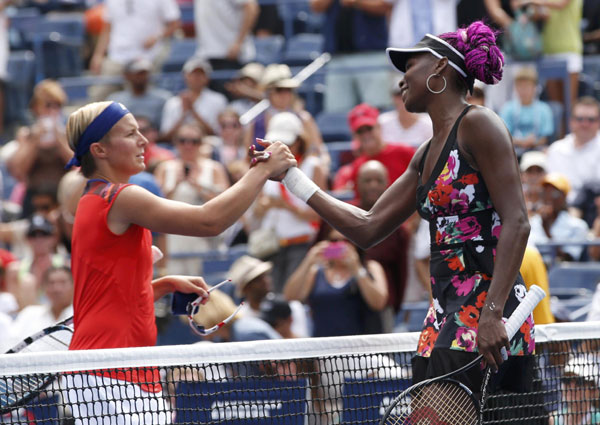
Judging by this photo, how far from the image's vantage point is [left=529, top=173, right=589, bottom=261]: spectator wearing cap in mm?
8141

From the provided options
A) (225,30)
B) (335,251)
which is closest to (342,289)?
(335,251)

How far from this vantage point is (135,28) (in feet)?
40.0

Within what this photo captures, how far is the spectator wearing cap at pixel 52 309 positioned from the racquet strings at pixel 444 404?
4.17m

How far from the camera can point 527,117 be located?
32.3ft

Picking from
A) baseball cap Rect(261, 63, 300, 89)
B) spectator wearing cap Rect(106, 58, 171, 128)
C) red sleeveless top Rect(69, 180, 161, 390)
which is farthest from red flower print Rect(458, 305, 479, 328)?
spectator wearing cap Rect(106, 58, 171, 128)

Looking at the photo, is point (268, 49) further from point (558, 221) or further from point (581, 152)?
point (558, 221)

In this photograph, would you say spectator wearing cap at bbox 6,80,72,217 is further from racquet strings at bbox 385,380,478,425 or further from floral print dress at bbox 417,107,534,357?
racquet strings at bbox 385,380,478,425

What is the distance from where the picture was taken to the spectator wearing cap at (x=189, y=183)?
350 inches

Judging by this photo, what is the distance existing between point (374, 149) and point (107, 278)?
16.3 feet

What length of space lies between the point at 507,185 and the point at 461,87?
44cm

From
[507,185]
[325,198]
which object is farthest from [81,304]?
[507,185]

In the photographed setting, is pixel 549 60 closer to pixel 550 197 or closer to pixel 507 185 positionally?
pixel 550 197

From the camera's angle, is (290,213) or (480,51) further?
(290,213)

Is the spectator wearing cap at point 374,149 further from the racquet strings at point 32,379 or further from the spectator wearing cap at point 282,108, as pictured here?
the racquet strings at point 32,379
